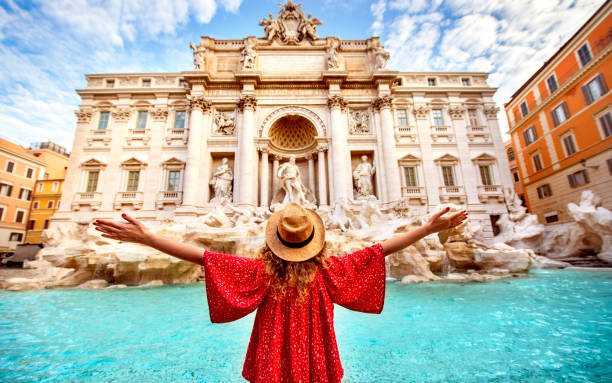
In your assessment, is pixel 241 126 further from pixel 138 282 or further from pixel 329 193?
pixel 138 282

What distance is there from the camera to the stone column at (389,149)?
14664 mm

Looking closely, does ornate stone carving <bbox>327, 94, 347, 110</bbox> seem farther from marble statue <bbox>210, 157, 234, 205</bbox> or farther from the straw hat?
the straw hat

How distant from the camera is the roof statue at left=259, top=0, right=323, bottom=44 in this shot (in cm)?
1738

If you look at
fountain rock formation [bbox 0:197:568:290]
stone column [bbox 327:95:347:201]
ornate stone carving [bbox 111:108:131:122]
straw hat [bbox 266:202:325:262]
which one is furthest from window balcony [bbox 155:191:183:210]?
straw hat [bbox 266:202:325:262]

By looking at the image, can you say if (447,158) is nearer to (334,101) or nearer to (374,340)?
(334,101)

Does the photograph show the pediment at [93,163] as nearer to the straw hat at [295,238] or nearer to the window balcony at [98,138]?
the window balcony at [98,138]

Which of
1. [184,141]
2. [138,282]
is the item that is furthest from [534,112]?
[138,282]

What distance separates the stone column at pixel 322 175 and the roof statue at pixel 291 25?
7.79 metres

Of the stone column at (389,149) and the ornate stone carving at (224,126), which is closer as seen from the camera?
the stone column at (389,149)

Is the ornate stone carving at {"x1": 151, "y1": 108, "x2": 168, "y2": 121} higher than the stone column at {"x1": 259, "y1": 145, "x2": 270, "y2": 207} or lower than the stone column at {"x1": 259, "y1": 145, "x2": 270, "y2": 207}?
higher

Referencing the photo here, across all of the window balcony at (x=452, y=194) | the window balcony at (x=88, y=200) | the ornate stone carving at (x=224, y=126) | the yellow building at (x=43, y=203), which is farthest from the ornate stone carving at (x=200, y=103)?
the yellow building at (x=43, y=203)

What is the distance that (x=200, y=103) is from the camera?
15.7 metres

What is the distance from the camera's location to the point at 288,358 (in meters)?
1.45

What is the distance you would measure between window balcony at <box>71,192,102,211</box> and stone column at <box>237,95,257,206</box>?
27.4ft
